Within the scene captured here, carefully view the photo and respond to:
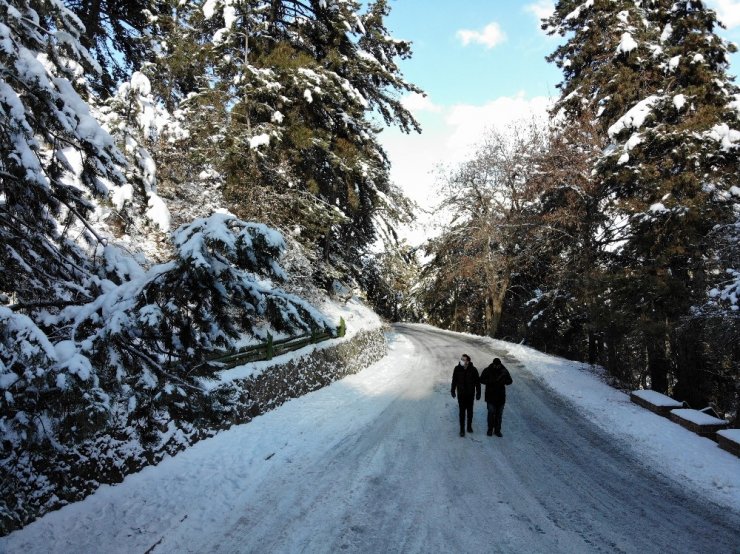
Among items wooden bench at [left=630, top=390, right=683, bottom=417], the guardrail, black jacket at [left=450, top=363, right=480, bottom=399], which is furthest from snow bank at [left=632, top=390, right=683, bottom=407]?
the guardrail

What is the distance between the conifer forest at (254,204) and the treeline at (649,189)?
0.09m

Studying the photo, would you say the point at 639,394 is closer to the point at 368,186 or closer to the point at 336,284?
the point at 368,186

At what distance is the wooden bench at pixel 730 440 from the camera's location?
7.99m

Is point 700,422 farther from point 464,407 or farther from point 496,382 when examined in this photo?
point 464,407

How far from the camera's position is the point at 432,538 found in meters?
5.20

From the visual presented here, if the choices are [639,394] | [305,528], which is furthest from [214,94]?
[639,394]

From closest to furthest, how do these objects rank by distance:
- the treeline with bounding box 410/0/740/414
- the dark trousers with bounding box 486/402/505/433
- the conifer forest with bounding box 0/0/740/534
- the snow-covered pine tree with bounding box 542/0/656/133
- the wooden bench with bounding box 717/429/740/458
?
1. the conifer forest with bounding box 0/0/740/534
2. the wooden bench with bounding box 717/429/740/458
3. the dark trousers with bounding box 486/402/505/433
4. the treeline with bounding box 410/0/740/414
5. the snow-covered pine tree with bounding box 542/0/656/133

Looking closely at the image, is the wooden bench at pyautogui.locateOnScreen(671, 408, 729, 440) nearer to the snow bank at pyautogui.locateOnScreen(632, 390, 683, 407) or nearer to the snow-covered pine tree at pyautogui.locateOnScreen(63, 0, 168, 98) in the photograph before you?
the snow bank at pyautogui.locateOnScreen(632, 390, 683, 407)

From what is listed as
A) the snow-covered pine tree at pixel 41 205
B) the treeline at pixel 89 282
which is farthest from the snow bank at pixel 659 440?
the snow-covered pine tree at pixel 41 205

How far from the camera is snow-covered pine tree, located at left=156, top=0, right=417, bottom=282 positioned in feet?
42.0

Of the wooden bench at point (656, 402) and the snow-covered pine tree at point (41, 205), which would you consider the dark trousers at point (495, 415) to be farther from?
the snow-covered pine tree at point (41, 205)

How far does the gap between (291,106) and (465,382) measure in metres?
10.9

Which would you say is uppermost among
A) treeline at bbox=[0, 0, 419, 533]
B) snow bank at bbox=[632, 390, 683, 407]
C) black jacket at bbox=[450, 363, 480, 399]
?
treeline at bbox=[0, 0, 419, 533]

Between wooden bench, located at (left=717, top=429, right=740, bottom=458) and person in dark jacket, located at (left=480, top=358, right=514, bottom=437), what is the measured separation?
4.00 meters
